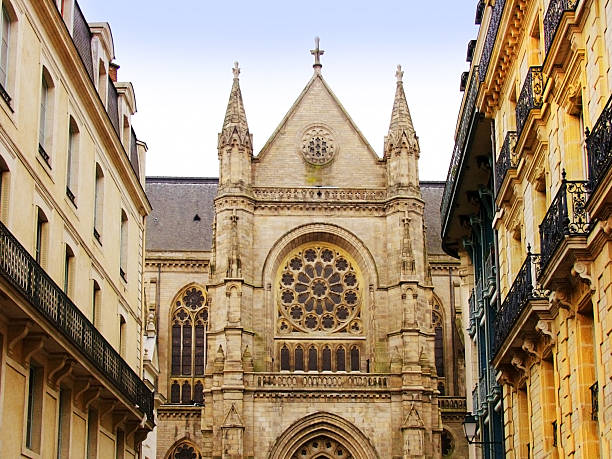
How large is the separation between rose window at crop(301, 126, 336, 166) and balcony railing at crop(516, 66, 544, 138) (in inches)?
1286

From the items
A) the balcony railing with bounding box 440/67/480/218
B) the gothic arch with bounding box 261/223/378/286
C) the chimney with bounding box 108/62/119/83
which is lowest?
the balcony railing with bounding box 440/67/480/218

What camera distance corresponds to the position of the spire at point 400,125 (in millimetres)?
51281

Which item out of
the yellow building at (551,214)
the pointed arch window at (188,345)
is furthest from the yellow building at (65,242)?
the pointed arch window at (188,345)

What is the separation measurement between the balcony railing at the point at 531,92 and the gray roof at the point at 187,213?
39565 millimetres

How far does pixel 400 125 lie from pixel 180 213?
16.5m

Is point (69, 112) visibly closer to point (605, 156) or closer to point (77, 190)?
point (77, 190)

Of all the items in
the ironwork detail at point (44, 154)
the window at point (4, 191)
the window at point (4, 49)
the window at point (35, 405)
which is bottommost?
the window at point (35, 405)

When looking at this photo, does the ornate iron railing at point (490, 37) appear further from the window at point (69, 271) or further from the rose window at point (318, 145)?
the rose window at point (318, 145)

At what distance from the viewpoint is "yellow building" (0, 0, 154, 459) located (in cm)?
1764

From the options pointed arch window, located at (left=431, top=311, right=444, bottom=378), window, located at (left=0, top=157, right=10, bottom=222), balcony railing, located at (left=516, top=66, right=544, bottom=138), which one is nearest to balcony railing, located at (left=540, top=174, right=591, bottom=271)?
balcony railing, located at (left=516, top=66, right=544, bottom=138)

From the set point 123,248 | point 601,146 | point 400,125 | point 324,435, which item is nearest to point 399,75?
point 400,125

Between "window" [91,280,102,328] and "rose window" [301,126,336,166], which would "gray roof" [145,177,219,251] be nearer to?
"rose window" [301,126,336,166]

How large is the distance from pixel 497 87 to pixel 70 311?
29.9ft

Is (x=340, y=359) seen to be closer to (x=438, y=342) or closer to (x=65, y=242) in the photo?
(x=438, y=342)
